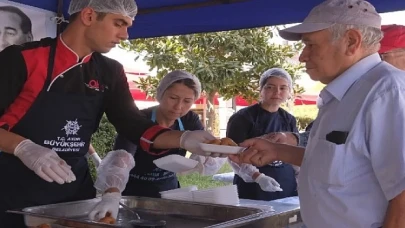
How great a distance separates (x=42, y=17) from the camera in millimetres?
2717

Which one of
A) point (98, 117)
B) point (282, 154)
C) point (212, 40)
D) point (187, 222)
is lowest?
point (187, 222)

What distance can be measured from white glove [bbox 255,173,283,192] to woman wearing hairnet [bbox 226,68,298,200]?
0.44ft

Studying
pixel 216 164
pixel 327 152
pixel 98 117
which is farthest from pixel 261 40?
pixel 327 152

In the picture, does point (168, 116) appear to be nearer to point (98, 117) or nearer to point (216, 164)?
point (216, 164)

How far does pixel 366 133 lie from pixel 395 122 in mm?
75

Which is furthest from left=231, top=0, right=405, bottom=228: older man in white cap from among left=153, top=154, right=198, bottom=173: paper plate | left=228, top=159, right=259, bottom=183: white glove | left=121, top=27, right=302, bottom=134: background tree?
left=121, top=27, right=302, bottom=134: background tree

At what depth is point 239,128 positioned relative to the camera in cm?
332

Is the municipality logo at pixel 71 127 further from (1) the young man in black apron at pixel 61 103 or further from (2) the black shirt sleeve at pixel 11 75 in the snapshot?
(2) the black shirt sleeve at pixel 11 75

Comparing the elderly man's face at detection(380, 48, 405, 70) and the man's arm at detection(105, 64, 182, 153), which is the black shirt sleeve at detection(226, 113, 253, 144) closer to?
the man's arm at detection(105, 64, 182, 153)

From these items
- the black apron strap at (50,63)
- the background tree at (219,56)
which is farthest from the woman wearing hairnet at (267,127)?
the background tree at (219,56)

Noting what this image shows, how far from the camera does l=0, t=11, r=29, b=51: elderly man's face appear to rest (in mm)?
2566

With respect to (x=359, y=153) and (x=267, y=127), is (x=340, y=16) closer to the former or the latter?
(x=359, y=153)

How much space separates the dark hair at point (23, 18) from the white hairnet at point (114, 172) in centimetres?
90

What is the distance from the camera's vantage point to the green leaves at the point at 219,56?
6730mm
